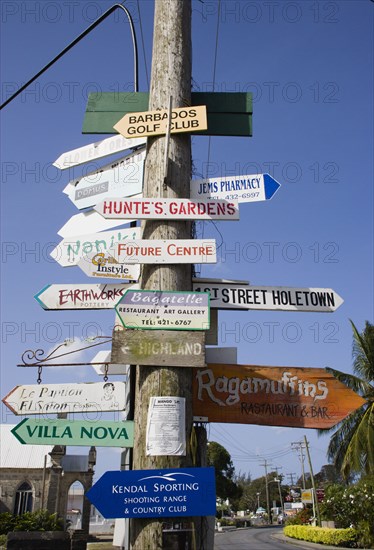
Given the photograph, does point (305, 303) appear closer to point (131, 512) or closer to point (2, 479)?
point (131, 512)

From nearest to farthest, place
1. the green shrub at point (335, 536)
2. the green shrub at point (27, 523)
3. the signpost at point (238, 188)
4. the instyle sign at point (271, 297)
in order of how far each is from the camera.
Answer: the instyle sign at point (271, 297) < the signpost at point (238, 188) < the green shrub at point (27, 523) < the green shrub at point (335, 536)

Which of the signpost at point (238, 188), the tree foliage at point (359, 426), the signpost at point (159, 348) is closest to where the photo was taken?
the signpost at point (159, 348)

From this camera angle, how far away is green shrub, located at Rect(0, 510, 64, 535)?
54.5 ft

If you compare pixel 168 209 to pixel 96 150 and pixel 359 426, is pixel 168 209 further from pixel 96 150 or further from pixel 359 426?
pixel 359 426

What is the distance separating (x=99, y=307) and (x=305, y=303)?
165 centimetres

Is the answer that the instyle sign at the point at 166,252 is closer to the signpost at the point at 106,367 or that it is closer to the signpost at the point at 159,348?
the signpost at the point at 159,348

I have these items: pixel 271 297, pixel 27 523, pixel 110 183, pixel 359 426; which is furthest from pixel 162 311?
pixel 359 426

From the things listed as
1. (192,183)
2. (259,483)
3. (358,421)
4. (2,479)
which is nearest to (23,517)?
(358,421)

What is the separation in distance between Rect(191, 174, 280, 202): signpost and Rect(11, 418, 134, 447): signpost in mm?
1916

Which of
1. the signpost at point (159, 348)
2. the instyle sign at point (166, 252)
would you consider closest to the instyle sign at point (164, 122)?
the instyle sign at point (166, 252)

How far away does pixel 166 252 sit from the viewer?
12.2 ft

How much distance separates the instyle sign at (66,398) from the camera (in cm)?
409

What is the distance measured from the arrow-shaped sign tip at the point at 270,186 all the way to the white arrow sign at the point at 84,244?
117cm

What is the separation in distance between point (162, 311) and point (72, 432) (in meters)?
1.23
